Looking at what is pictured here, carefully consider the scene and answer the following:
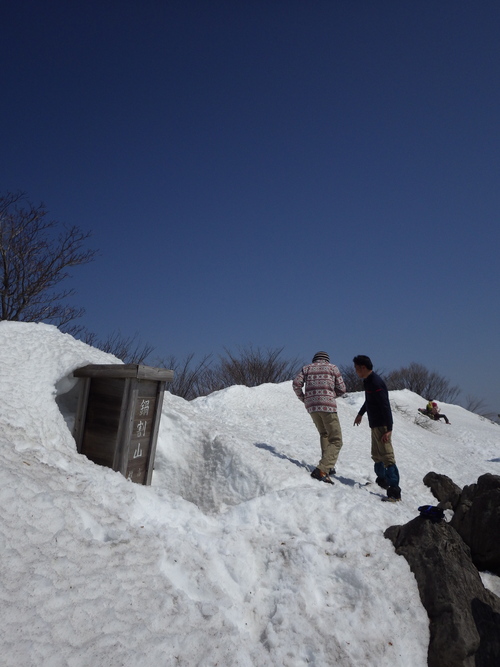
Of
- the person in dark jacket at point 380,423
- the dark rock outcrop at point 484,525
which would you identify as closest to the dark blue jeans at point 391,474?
the person in dark jacket at point 380,423

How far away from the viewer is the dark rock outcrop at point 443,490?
655 centimetres

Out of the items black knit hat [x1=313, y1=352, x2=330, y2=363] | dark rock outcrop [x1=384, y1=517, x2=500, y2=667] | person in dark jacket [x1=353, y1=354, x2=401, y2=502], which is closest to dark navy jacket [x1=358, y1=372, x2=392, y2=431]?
person in dark jacket [x1=353, y1=354, x2=401, y2=502]

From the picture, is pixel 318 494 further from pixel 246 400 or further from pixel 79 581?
pixel 246 400

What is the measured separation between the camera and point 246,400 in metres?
11.5

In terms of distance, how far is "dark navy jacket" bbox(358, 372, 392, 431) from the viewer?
233 inches

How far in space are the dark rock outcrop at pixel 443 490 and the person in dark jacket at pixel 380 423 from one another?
3.91ft

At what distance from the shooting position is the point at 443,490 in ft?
22.5

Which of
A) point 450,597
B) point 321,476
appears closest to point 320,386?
point 321,476

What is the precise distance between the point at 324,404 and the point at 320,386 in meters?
0.27

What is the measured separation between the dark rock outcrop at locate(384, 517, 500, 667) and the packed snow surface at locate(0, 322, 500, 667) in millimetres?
107

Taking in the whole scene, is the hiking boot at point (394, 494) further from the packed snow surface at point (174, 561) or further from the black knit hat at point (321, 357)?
the black knit hat at point (321, 357)

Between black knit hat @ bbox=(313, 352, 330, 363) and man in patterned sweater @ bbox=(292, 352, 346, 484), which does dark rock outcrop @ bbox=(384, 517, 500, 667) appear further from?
black knit hat @ bbox=(313, 352, 330, 363)

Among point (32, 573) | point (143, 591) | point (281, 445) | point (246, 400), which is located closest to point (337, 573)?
point (143, 591)

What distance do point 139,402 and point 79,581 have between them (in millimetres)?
2455
